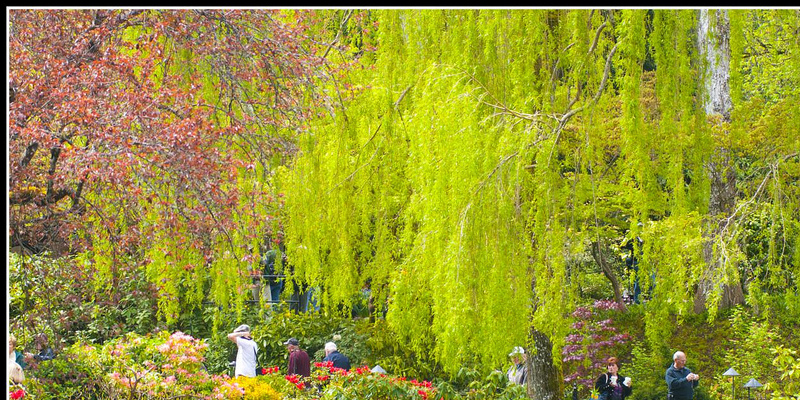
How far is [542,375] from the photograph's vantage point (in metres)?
8.57

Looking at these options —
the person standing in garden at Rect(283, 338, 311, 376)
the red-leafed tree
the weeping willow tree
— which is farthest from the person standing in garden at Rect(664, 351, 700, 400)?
the red-leafed tree

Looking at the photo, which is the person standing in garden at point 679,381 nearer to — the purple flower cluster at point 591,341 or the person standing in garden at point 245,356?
the purple flower cluster at point 591,341

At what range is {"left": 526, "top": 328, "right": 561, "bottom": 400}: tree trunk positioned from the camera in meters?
8.51

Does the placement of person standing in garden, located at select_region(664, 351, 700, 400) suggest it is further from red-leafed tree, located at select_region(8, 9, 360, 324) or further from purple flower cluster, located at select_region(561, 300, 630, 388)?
red-leafed tree, located at select_region(8, 9, 360, 324)

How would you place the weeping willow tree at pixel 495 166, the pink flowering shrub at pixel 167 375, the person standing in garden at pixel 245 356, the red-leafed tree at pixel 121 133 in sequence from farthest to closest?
1. the person standing in garden at pixel 245 356
2. the pink flowering shrub at pixel 167 375
3. the weeping willow tree at pixel 495 166
4. the red-leafed tree at pixel 121 133

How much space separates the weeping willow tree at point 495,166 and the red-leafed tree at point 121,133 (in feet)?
3.51

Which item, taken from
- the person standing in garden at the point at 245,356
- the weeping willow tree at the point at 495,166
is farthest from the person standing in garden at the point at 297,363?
the weeping willow tree at the point at 495,166

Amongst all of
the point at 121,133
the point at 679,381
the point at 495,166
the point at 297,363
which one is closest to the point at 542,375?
the point at 679,381

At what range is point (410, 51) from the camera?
7301 millimetres

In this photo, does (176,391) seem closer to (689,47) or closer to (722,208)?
(689,47)

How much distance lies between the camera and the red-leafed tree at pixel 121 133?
5.02 meters

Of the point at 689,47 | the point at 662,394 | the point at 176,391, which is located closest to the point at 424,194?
the point at 689,47

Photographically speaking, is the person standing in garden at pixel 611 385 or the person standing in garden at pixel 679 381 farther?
the person standing in garden at pixel 611 385

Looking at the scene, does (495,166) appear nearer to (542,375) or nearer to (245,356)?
(542,375)
